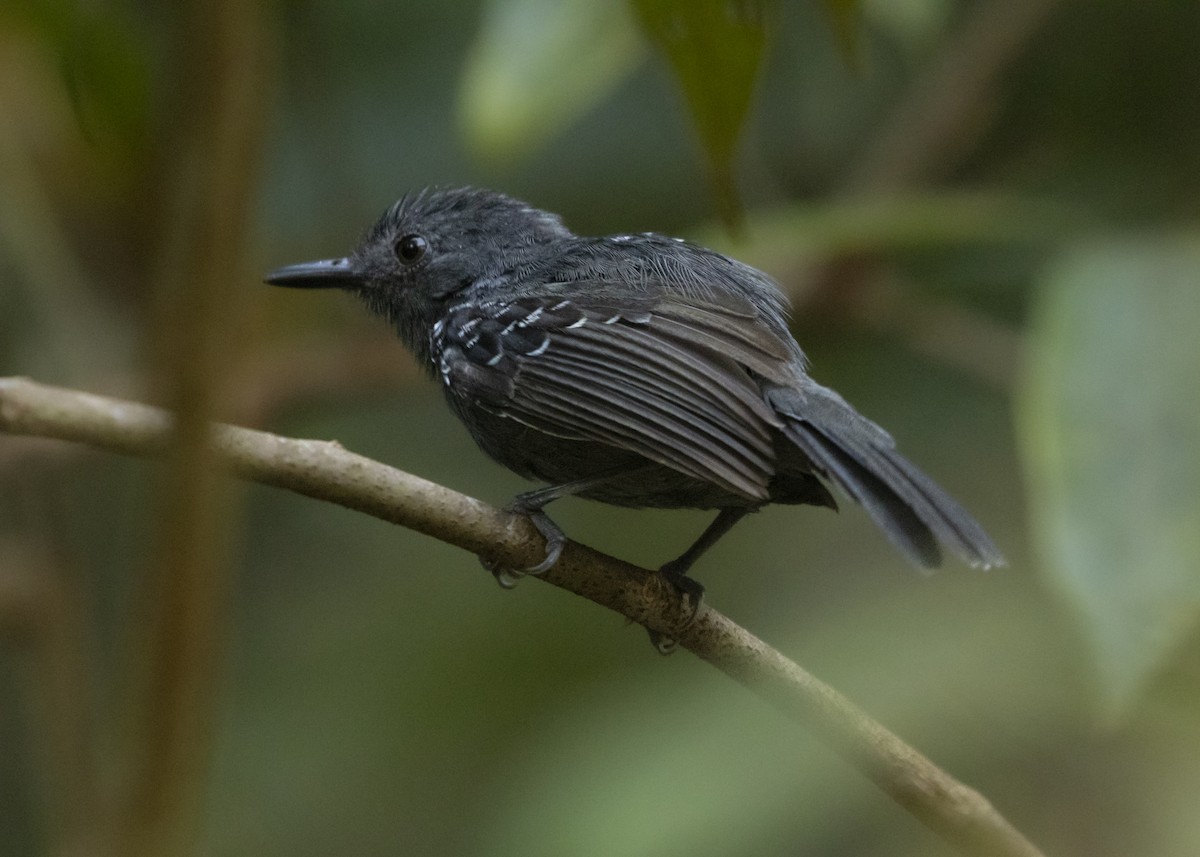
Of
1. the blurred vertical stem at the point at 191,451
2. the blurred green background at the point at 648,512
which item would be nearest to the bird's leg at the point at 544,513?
the blurred green background at the point at 648,512

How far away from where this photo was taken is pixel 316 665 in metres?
5.56

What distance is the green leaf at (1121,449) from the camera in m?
2.74

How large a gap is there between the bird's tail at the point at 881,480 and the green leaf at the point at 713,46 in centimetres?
84

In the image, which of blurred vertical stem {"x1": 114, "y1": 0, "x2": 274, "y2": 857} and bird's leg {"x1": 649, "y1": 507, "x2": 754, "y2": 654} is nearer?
blurred vertical stem {"x1": 114, "y1": 0, "x2": 274, "y2": 857}

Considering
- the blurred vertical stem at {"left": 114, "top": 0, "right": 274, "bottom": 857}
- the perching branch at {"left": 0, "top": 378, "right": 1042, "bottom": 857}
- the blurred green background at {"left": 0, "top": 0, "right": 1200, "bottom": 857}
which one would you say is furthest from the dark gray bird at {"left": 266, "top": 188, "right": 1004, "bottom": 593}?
the blurred vertical stem at {"left": 114, "top": 0, "right": 274, "bottom": 857}

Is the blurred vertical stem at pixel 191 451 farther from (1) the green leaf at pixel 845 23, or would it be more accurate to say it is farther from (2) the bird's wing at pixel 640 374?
(2) the bird's wing at pixel 640 374

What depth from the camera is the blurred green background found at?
3.28 m

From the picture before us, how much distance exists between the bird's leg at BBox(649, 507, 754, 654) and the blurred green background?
0.65 metres

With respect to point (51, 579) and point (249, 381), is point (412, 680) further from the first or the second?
point (51, 579)

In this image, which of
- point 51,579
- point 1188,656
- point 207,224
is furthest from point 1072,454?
point 51,579

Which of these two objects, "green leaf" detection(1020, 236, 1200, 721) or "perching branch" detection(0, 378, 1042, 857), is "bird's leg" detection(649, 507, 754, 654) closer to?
"perching branch" detection(0, 378, 1042, 857)

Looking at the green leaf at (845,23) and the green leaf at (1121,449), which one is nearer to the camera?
the green leaf at (845,23)

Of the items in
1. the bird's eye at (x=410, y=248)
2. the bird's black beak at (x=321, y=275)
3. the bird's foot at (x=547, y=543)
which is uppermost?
the bird's eye at (x=410, y=248)

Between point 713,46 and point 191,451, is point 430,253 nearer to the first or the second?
point 713,46
